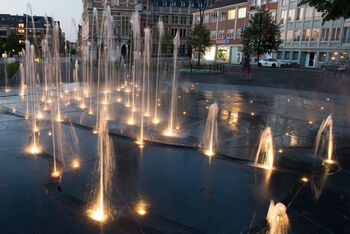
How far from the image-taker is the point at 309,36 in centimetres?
4491

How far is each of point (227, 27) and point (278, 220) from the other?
57.7 metres

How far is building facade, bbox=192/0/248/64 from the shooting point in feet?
178

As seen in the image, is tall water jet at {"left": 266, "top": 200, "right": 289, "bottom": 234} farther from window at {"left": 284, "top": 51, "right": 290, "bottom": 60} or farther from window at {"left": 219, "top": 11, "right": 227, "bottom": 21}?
window at {"left": 219, "top": 11, "right": 227, "bottom": 21}

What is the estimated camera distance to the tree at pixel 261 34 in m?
37.7

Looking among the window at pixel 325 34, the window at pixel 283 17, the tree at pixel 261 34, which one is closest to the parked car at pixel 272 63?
the tree at pixel 261 34

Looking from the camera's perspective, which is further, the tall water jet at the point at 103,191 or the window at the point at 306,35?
the window at the point at 306,35

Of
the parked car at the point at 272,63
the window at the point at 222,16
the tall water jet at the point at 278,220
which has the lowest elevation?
the tall water jet at the point at 278,220

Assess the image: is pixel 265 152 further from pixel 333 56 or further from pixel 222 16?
pixel 222 16

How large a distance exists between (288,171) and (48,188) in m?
4.17

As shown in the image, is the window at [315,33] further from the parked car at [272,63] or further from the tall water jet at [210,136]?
the tall water jet at [210,136]

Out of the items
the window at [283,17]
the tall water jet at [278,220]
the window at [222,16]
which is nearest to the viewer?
the tall water jet at [278,220]

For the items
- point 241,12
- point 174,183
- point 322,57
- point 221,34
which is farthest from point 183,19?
point 174,183

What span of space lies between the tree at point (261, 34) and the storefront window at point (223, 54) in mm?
19067

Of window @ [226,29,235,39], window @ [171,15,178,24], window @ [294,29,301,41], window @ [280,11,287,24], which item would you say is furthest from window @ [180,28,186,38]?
window @ [294,29,301,41]
